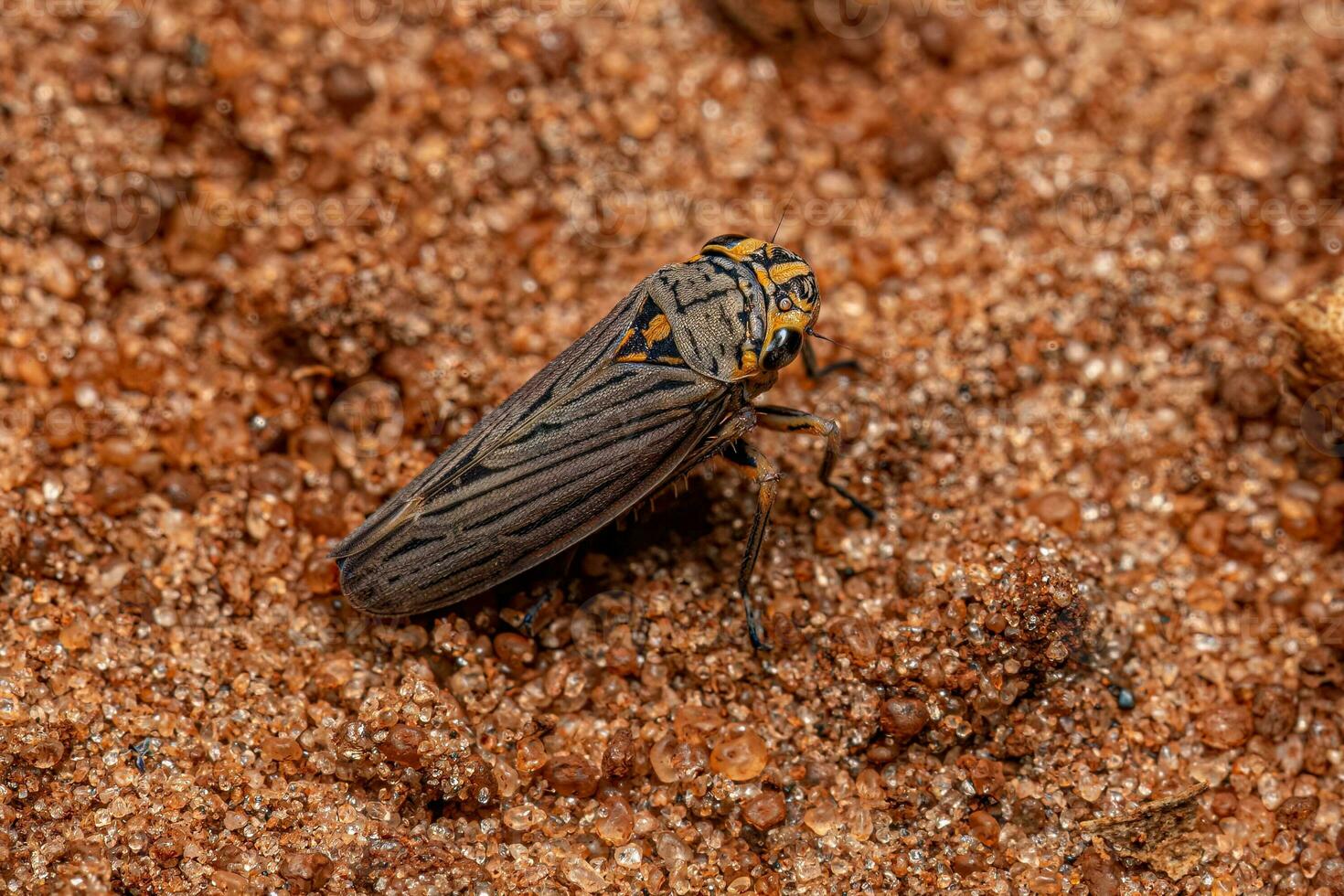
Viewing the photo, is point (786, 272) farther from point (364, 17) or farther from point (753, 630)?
point (364, 17)

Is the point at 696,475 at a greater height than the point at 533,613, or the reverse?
the point at 696,475

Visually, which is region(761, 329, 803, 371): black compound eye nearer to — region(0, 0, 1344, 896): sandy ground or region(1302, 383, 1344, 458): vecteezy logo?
region(0, 0, 1344, 896): sandy ground

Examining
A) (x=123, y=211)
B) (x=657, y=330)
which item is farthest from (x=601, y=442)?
(x=123, y=211)

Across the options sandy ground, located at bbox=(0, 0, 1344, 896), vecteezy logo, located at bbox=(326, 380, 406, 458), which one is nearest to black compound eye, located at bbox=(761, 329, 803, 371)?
sandy ground, located at bbox=(0, 0, 1344, 896)

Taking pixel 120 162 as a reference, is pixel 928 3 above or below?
above

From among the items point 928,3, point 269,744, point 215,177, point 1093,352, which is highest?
point 928,3

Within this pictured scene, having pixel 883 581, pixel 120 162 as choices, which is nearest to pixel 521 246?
pixel 120 162

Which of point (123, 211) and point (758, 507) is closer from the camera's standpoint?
point (758, 507)

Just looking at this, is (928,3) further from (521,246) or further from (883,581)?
(883,581)
